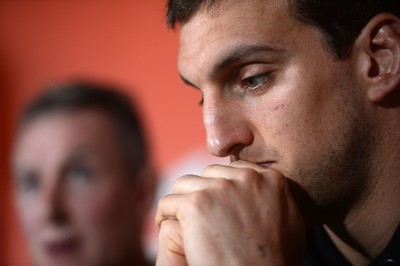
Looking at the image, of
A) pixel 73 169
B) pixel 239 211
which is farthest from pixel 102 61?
pixel 239 211

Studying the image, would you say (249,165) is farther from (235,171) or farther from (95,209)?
(95,209)

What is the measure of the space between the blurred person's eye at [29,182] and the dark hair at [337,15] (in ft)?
3.37

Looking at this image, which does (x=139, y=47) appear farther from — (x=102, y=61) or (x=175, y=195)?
(x=175, y=195)

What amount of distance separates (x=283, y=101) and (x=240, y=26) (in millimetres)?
134

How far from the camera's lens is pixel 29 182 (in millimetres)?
1966

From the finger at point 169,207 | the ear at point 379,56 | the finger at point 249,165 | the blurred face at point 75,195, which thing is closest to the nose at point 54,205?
the blurred face at point 75,195

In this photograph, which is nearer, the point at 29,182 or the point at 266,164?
the point at 266,164

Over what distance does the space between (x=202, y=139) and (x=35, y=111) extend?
94 centimetres

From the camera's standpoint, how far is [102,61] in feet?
10.5

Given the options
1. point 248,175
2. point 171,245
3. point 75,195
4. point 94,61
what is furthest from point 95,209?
point 94,61

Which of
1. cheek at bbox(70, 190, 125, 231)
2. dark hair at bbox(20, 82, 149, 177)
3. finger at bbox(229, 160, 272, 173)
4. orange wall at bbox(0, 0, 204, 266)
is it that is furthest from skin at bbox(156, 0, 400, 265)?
orange wall at bbox(0, 0, 204, 266)

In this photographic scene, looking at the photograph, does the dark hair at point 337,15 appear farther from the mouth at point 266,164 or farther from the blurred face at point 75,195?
the blurred face at point 75,195

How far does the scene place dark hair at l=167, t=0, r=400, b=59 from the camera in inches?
41.4

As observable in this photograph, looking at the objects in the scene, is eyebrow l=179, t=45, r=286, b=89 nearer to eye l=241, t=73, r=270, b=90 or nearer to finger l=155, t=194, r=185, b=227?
eye l=241, t=73, r=270, b=90
